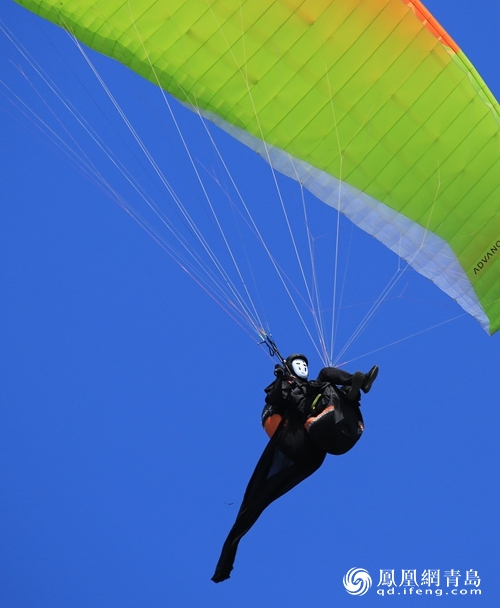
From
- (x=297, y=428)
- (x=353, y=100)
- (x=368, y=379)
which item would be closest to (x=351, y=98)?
(x=353, y=100)

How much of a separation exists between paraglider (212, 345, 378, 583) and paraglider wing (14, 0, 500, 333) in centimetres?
190

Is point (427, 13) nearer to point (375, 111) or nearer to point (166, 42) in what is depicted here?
point (375, 111)

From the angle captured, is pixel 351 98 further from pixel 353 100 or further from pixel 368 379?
pixel 368 379

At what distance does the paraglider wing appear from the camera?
9.74 meters

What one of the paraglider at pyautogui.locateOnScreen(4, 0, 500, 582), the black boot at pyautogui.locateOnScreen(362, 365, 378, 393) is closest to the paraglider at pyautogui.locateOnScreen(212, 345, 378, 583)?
the black boot at pyautogui.locateOnScreen(362, 365, 378, 393)

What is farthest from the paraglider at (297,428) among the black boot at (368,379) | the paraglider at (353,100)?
the paraglider at (353,100)

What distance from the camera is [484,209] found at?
10.1 m

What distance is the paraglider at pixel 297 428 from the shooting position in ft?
28.0

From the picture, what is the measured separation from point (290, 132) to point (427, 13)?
4.78ft

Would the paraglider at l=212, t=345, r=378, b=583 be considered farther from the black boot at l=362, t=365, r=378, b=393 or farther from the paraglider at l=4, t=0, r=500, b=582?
the paraglider at l=4, t=0, r=500, b=582

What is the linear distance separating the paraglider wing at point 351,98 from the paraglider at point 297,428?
190 cm

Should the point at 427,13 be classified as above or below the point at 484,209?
above

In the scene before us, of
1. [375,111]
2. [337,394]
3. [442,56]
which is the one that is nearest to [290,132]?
[375,111]

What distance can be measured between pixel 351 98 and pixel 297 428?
2.87 metres
